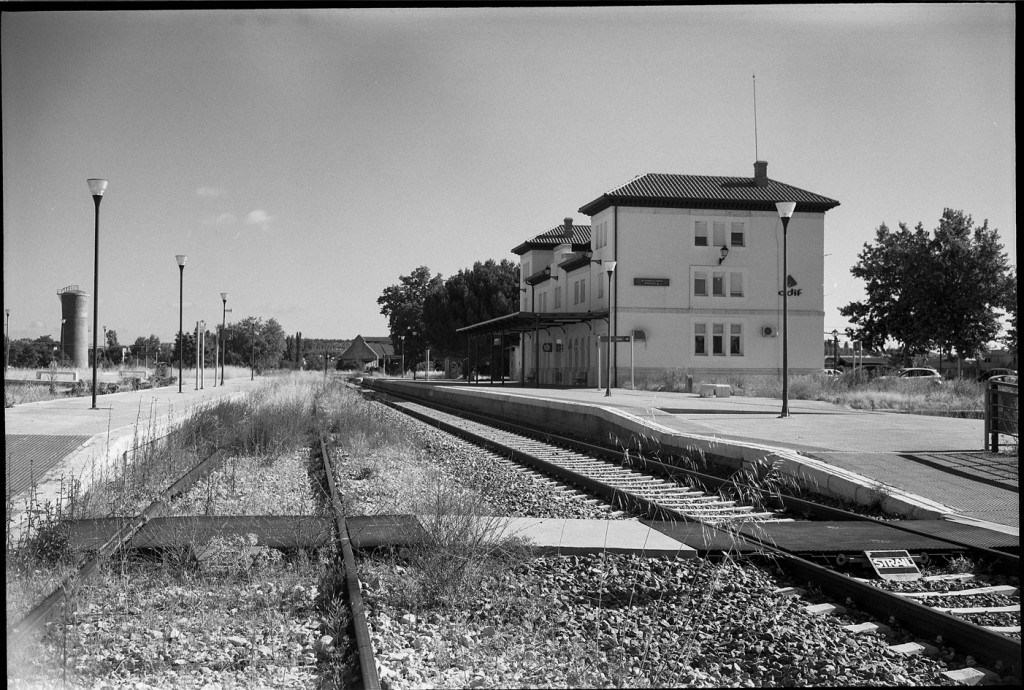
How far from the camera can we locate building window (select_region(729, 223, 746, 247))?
43688 millimetres

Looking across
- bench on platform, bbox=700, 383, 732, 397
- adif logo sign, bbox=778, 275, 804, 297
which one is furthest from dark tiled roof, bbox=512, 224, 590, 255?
bench on platform, bbox=700, 383, 732, 397

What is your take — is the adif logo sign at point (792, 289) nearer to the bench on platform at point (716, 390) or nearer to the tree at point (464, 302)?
the bench on platform at point (716, 390)

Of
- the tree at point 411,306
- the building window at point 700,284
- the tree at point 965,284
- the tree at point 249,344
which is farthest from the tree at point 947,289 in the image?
the tree at point 249,344

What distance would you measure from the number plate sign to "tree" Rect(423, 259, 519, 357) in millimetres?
54717

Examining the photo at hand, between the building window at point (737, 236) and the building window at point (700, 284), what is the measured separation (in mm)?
2220

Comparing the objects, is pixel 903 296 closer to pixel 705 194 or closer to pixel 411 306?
pixel 705 194

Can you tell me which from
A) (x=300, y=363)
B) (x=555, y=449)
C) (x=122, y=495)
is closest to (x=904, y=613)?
(x=122, y=495)

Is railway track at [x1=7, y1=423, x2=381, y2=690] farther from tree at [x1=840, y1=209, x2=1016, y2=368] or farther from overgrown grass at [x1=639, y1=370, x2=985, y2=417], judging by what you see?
tree at [x1=840, y1=209, x2=1016, y2=368]

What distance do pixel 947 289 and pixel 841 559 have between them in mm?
→ 42876

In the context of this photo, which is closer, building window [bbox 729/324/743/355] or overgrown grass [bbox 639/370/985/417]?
overgrown grass [bbox 639/370/985/417]

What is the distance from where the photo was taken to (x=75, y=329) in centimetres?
3534

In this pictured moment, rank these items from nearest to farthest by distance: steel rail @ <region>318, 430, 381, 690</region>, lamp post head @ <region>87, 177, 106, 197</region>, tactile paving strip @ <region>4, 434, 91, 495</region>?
steel rail @ <region>318, 430, 381, 690</region>
tactile paving strip @ <region>4, 434, 91, 495</region>
lamp post head @ <region>87, 177, 106, 197</region>

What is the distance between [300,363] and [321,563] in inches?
3272

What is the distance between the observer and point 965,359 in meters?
46.4
